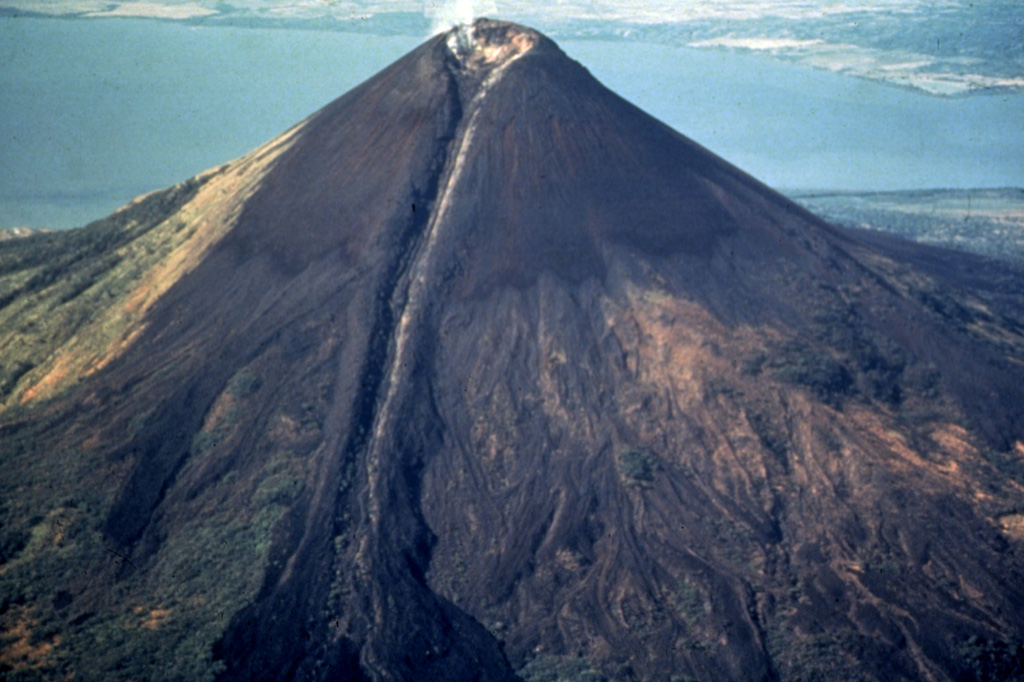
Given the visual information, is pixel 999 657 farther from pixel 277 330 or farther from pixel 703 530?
pixel 277 330

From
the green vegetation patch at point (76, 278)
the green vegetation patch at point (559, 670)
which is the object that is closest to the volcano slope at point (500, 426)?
the green vegetation patch at point (559, 670)

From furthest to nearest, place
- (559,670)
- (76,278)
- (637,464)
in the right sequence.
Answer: (76,278) → (637,464) → (559,670)

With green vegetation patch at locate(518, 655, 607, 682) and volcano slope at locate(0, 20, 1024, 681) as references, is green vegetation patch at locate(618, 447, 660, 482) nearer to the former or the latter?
volcano slope at locate(0, 20, 1024, 681)

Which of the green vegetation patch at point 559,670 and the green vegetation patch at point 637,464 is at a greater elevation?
the green vegetation patch at point 637,464

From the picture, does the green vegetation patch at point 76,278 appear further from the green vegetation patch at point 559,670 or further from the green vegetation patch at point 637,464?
the green vegetation patch at point 559,670

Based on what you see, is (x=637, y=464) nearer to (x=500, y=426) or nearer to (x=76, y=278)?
(x=500, y=426)

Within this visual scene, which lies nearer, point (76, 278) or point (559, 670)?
point (559, 670)

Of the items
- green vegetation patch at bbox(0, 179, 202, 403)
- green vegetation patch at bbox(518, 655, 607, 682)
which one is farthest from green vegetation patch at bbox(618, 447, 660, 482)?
green vegetation patch at bbox(0, 179, 202, 403)

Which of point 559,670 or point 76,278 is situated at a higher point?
point 76,278

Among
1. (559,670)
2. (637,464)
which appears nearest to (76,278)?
(637,464)
